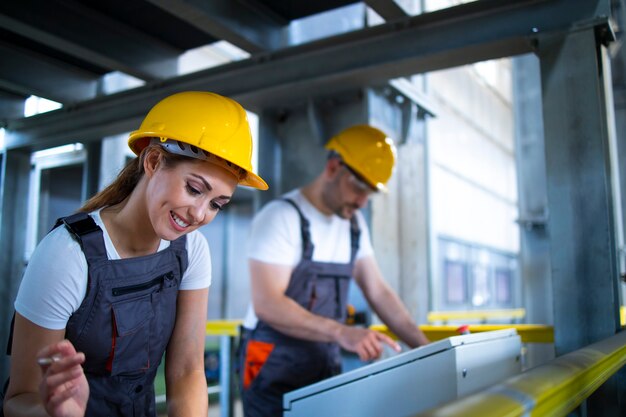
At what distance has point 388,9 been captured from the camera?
2.34 meters

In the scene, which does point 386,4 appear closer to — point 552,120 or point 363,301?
point 552,120

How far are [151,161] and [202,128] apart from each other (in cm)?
15

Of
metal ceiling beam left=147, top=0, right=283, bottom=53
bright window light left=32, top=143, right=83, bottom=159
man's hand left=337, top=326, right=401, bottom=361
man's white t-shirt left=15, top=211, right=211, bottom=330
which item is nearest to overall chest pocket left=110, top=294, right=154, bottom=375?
man's white t-shirt left=15, top=211, right=211, bottom=330

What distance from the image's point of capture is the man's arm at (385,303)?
247 cm

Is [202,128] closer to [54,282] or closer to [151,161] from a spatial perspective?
[151,161]

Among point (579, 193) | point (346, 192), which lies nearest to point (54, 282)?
point (346, 192)

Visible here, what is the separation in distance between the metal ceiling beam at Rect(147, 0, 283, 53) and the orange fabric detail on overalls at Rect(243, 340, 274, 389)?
4.15ft

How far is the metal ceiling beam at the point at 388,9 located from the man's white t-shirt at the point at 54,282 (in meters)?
1.47

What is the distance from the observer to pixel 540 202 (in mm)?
5367

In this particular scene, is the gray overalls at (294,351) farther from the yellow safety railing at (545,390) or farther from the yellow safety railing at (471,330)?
the yellow safety railing at (545,390)

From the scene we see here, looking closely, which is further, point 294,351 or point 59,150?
point 59,150

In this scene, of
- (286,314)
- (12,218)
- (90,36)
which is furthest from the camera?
(12,218)

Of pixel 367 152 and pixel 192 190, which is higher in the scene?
pixel 367 152

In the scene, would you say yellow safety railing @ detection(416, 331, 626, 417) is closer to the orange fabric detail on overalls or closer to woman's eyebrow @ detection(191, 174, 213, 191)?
woman's eyebrow @ detection(191, 174, 213, 191)
